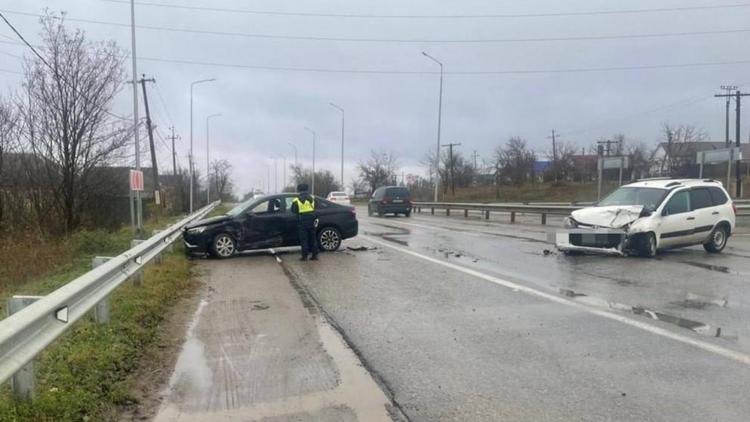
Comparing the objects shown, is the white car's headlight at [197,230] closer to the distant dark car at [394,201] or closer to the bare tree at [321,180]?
the distant dark car at [394,201]

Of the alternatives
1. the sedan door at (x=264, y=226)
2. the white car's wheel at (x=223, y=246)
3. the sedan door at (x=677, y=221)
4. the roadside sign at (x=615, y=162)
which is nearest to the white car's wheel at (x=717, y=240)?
the sedan door at (x=677, y=221)

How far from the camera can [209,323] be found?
727cm

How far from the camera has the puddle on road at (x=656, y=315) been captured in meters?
6.34

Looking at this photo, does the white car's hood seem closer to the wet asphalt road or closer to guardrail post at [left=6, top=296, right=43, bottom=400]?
the wet asphalt road

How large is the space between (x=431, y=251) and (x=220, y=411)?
10.5 m

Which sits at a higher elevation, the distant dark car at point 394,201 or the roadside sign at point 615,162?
the roadside sign at point 615,162

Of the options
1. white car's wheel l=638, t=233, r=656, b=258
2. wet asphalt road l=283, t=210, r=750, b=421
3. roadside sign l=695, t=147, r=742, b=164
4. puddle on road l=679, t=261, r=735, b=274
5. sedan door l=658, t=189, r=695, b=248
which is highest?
roadside sign l=695, t=147, r=742, b=164

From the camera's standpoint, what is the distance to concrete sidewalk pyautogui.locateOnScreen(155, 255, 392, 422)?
436cm

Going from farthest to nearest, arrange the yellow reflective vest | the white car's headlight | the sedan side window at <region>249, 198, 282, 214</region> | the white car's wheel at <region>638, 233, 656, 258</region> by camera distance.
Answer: the sedan side window at <region>249, 198, 282, 214</region> → the white car's headlight → the yellow reflective vest → the white car's wheel at <region>638, 233, 656, 258</region>

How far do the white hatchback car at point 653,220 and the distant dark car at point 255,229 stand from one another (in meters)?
5.49

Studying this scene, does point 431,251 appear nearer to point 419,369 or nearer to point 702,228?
point 702,228

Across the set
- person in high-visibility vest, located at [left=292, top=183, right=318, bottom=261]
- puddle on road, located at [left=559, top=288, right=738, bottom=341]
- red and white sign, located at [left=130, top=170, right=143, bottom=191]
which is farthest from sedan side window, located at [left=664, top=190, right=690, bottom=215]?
red and white sign, located at [left=130, top=170, right=143, bottom=191]

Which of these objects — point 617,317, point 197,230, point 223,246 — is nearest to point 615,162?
point 223,246

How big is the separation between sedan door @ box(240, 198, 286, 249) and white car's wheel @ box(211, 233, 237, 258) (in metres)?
0.24
